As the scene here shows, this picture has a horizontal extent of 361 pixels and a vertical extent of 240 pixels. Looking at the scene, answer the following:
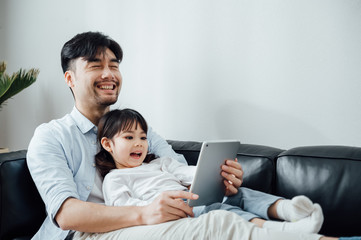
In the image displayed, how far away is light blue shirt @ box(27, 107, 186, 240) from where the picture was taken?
1.25m

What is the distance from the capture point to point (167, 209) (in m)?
1.11

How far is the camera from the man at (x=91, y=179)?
1.05 metres

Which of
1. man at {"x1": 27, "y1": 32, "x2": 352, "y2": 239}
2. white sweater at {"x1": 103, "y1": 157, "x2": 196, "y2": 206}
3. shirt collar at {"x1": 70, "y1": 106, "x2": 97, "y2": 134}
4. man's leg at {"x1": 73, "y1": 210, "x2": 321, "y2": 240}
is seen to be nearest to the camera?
man's leg at {"x1": 73, "y1": 210, "x2": 321, "y2": 240}

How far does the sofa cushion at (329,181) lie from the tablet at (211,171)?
12.1 inches

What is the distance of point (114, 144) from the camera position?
1467mm

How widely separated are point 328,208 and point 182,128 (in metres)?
1.00

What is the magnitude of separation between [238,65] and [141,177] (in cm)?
87

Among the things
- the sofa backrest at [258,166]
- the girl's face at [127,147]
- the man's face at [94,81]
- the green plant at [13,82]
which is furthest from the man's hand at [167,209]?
the green plant at [13,82]

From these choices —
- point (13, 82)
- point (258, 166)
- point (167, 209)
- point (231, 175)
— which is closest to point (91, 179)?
point (167, 209)

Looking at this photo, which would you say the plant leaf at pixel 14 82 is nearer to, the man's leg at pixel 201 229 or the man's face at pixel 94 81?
the man's face at pixel 94 81

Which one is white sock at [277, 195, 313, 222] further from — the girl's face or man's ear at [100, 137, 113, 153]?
man's ear at [100, 137, 113, 153]

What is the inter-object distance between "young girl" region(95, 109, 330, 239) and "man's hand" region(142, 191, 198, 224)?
0.12 meters

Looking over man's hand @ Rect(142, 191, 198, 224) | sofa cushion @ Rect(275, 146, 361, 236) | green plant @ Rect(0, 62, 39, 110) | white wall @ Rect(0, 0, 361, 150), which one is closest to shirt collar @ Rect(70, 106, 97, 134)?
man's hand @ Rect(142, 191, 198, 224)

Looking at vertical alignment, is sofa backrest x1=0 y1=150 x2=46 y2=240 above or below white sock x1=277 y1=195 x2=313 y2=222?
below
